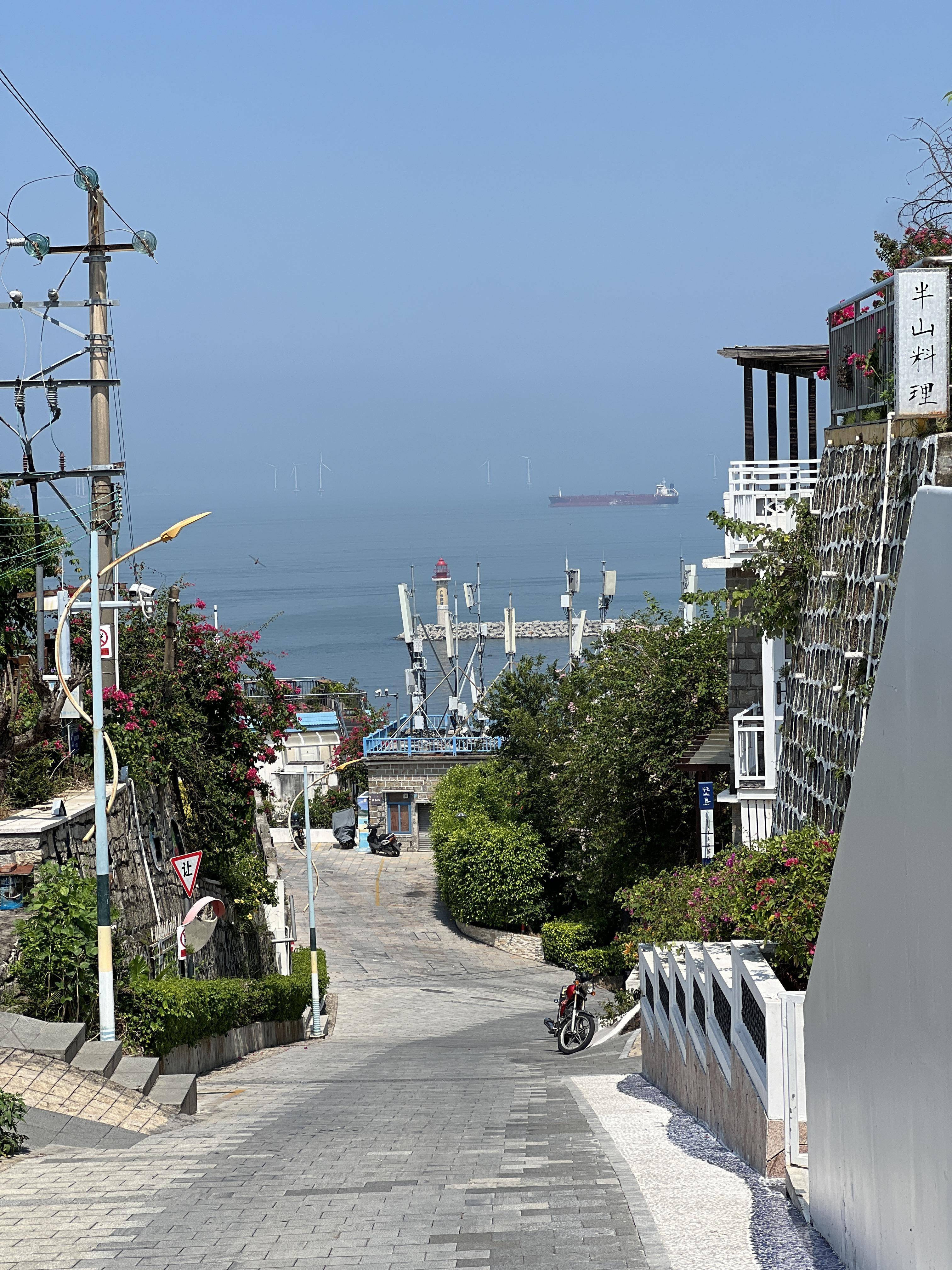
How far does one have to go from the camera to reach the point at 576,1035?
2027cm

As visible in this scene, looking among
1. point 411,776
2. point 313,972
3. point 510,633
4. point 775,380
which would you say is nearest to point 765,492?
point 775,380

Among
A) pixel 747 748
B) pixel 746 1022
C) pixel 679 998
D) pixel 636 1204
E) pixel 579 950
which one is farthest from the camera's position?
pixel 579 950

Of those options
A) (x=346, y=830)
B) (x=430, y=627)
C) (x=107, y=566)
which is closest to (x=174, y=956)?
(x=107, y=566)

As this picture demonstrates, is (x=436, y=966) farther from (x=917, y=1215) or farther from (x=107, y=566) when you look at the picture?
(x=917, y=1215)

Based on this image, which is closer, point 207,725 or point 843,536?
point 843,536

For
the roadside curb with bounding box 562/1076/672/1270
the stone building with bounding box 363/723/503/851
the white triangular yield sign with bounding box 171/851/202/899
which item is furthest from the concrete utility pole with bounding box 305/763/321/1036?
the stone building with bounding box 363/723/503/851

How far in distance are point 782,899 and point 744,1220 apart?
2647 millimetres

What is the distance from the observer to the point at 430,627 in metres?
70.0

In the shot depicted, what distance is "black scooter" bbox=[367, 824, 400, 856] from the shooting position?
5056 centimetres

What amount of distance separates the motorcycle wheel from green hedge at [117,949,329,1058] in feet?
16.2

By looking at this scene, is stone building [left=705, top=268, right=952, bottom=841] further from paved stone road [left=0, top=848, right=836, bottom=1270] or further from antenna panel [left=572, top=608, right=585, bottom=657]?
antenna panel [left=572, top=608, right=585, bottom=657]

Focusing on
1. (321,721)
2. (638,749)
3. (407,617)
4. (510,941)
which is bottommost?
(510,941)

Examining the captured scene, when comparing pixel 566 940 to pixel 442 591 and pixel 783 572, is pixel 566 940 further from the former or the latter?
pixel 442 591

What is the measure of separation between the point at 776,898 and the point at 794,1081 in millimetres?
1663
